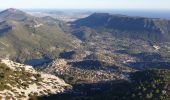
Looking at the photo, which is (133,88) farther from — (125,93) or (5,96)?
(5,96)

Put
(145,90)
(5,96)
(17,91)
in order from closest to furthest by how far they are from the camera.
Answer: (5,96), (17,91), (145,90)

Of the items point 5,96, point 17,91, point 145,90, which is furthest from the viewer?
point 145,90

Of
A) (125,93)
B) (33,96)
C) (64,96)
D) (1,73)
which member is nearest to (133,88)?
(125,93)

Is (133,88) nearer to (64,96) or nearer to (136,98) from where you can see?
(136,98)

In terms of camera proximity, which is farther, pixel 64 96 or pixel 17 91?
pixel 64 96

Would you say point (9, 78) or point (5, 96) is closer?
point (5, 96)

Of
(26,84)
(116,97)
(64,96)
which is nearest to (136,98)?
(116,97)

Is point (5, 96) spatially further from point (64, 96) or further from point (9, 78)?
point (64, 96)
